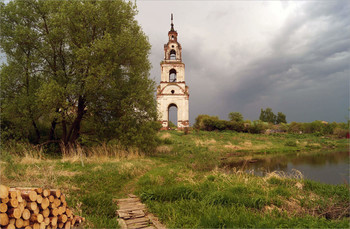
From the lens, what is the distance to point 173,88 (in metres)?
36.2

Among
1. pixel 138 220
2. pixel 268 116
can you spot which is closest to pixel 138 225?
pixel 138 220

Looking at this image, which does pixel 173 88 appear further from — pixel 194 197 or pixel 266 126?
pixel 194 197

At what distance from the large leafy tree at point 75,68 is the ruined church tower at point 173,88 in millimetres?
21183

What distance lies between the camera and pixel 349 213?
566 centimetres

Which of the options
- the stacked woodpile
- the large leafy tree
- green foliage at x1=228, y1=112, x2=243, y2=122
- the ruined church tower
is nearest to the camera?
the stacked woodpile

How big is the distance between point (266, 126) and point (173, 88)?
23896mm

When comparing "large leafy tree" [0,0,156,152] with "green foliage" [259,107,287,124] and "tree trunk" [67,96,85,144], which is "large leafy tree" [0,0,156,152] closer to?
"tree trunk" [67,96,85,144]

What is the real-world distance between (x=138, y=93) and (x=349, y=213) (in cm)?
1188

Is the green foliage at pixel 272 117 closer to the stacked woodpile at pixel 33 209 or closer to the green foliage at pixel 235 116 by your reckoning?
the green foliage at pixel 235 116

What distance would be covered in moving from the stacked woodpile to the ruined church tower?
30.4 m

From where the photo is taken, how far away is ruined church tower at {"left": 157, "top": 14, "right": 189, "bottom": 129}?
35438 millimetres

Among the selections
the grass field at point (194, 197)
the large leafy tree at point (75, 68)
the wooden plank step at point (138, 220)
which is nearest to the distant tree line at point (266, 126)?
the grass field at point (194, 197)

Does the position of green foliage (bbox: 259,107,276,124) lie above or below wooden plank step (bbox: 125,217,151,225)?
above

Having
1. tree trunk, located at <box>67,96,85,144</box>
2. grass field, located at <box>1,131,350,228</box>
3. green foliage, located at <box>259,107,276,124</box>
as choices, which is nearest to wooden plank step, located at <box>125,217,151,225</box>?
grass field, located at <box>1,131,350,228</box>
